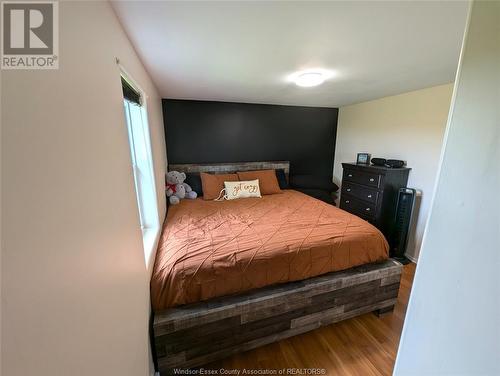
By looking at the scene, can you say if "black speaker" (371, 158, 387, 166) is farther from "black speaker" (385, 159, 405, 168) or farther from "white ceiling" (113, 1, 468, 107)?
"white ceiling" (113, 1, 468, 107)

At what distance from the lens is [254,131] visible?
349cm

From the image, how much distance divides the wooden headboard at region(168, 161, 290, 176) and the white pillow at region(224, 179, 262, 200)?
43cm

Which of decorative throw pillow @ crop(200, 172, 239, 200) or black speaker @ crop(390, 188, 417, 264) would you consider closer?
black speaker @ crop(390, 188, 417, 264)

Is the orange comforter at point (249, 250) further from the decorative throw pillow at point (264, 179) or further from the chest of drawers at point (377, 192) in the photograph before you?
the decorative throw pillow at point (264, 179)

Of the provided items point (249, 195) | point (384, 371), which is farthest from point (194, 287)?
point (249, 195)

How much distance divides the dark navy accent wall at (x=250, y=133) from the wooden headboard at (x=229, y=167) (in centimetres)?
12

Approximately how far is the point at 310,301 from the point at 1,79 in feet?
5.90

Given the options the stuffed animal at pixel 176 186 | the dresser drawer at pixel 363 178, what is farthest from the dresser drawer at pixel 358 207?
the stuffed animal at pixel 176 186

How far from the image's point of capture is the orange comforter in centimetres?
132

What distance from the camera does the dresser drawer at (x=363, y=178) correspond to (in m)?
2.63

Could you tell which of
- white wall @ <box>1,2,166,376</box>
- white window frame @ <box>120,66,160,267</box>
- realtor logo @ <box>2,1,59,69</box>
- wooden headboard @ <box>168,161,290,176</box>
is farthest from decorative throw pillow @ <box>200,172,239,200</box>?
realtor logo @ <box>2,1,59,69</box>

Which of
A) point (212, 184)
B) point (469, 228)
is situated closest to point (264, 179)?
point (212, 184)

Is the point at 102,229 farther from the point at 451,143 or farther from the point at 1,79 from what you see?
the point at 451,143

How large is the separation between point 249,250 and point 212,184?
64.8 inches
